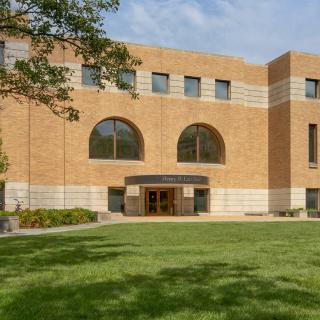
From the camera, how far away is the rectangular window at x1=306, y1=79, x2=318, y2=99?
42469mm

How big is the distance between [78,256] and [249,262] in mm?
4297

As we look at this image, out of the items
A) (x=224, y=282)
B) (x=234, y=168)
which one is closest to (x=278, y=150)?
(x=234, y=168)

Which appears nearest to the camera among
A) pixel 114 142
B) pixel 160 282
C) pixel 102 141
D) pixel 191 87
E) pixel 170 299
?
pixel 170 299

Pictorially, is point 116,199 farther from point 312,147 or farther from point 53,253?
point 53,253

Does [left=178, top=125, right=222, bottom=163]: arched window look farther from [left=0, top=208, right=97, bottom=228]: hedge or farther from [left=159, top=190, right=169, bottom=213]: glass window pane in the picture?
[left=0, top=208, right=97, bottom=228]: hedge

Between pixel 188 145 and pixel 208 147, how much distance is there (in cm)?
196

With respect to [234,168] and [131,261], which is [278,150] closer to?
[234,168]

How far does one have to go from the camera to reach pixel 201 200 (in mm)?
41688

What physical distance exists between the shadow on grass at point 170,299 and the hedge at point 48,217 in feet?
54.4

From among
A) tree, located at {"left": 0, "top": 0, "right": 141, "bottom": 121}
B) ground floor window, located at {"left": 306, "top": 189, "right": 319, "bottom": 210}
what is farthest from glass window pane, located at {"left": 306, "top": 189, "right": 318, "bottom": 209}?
tree, located at {"left": 0, "top": 0, "right": 141, "bottom": 121}

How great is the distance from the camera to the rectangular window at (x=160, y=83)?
40.1m

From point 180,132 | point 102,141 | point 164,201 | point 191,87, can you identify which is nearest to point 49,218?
point 102,141

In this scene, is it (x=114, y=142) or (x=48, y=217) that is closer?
(x=48, y=217)

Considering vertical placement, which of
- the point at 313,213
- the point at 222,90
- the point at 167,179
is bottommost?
the point at 313,213
